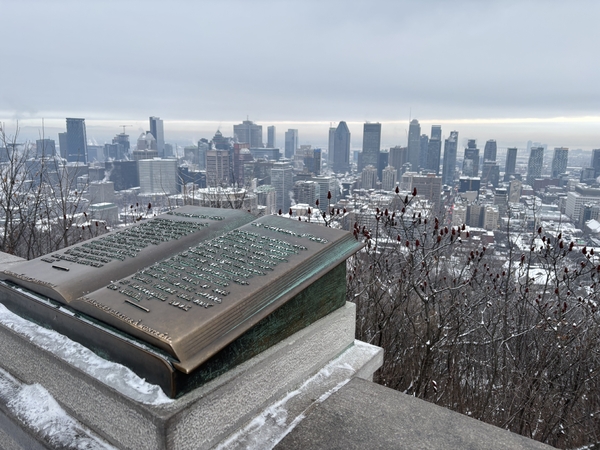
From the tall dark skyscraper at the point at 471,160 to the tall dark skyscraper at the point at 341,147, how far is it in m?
21.7

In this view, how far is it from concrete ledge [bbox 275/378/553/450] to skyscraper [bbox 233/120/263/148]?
6312 cm

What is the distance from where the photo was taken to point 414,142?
2896 inches

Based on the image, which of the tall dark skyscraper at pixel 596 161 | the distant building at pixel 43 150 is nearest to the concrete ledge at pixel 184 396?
the distant building at pixel 43 150

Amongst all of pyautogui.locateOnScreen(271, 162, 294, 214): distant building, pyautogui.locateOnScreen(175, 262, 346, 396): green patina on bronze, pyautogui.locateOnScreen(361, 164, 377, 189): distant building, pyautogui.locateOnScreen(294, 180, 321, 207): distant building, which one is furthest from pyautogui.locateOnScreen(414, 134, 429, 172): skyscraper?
pyautogui.locateOnScreen(175, 262, 346, 396): green patina on bronze

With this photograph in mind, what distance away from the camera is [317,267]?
277 centimetres

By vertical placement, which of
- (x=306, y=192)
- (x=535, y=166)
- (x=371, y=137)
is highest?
(x=371, y=137)

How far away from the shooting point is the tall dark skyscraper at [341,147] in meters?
81.4

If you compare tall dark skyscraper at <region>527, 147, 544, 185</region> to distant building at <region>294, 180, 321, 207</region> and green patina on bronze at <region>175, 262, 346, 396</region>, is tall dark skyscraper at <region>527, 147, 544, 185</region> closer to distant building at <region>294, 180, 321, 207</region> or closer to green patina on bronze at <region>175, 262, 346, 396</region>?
distant building at <region>294, 180, 321, 207</region>

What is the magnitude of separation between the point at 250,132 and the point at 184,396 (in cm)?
6640

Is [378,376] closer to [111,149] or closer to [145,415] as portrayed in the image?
[145,415]

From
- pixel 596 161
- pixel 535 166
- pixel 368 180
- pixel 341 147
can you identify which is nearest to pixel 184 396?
pixel 368 180

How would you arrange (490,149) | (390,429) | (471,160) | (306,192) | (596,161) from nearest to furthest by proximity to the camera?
1. (390,429)
2. (306,192)
3. (596,161)
4. (471,160)
5. (490,149)

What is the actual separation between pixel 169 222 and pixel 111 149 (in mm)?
41813

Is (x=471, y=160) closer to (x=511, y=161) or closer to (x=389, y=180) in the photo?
(x=511, y=161)
